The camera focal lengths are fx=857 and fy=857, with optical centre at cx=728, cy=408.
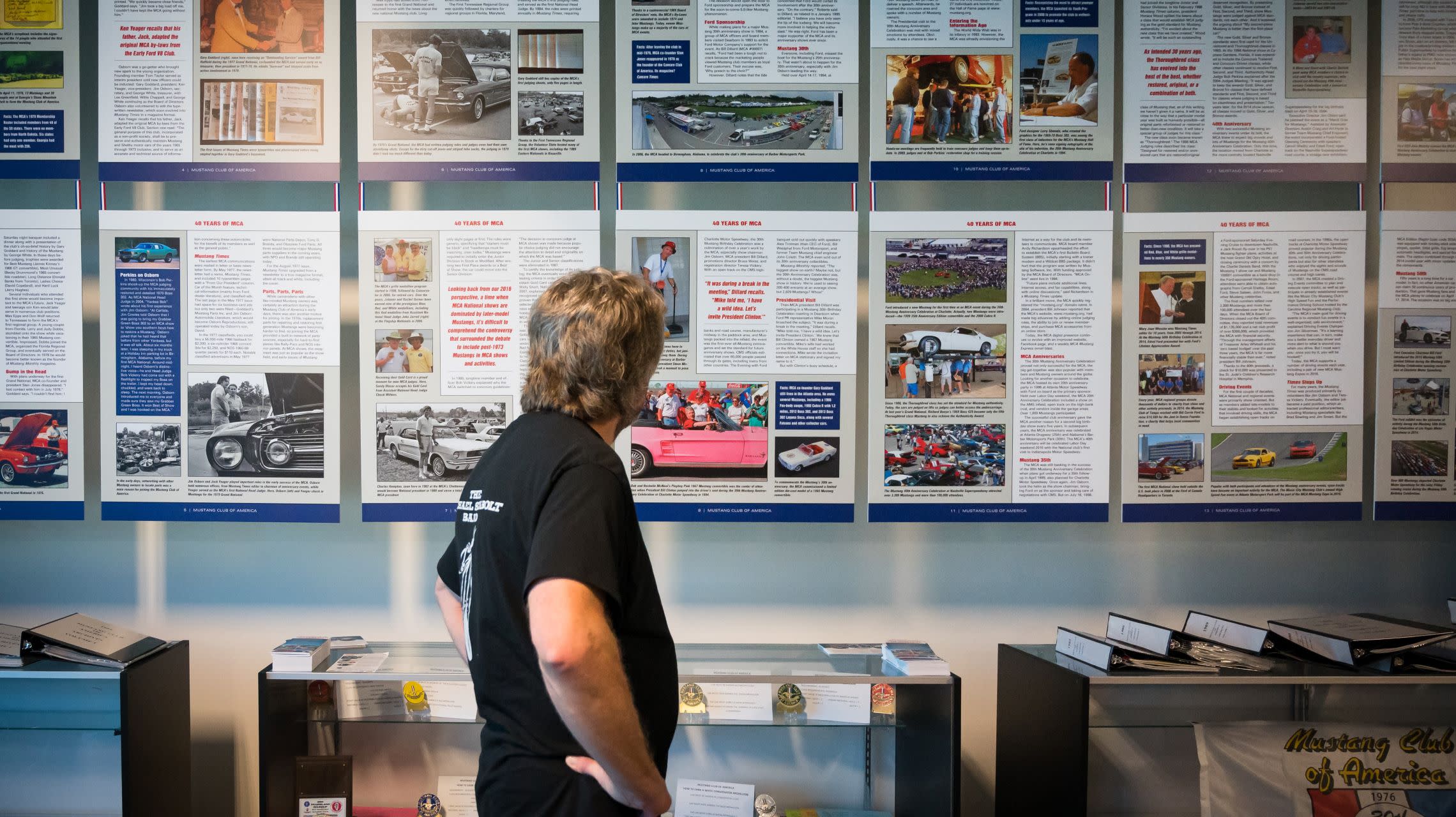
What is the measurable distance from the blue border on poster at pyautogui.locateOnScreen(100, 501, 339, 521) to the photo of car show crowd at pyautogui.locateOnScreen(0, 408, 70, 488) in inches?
8.2

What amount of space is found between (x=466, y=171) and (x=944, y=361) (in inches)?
63.5

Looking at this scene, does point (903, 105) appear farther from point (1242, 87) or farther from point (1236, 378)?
point (1236, 378)

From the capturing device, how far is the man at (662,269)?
2691mm

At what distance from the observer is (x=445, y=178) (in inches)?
105

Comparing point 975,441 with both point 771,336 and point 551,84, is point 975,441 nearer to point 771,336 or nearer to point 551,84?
point 771,336

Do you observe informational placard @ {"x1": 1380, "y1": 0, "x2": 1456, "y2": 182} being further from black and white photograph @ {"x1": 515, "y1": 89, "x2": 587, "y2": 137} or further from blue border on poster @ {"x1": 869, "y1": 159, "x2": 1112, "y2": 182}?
black and white photograph @ {"x1": 515, "y1": 89, "x2": 587, "y2": 137}

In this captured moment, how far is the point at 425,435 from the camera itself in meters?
2.67

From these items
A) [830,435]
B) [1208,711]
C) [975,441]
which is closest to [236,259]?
[830,435]

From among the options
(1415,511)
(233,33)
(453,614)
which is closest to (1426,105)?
(1415,511)

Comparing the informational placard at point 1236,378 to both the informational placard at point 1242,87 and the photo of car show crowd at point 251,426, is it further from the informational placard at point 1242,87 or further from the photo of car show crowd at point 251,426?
the photo of car show crowd at point 251,426

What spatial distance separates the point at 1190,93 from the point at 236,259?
305 cm

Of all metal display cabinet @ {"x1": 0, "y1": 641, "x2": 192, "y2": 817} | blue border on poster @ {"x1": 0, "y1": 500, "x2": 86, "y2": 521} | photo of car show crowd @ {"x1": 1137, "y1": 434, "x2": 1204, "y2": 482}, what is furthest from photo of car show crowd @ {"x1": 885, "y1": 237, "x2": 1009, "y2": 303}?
blue border on poster @ {"x1": 0, "y1": 500, "x2": 86, "y2": 521}

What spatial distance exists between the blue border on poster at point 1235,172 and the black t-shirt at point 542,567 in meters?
2.14

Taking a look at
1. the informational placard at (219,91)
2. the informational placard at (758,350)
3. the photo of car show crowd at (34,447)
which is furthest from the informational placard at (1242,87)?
the photo of car show crowd at (34,447)
